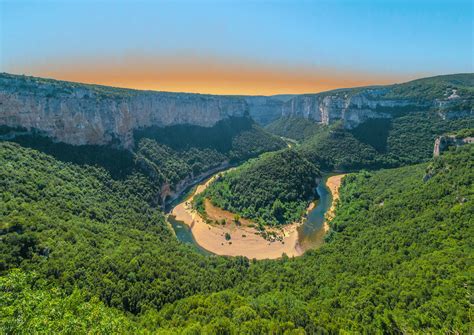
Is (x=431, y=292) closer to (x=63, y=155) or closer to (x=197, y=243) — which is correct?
(x=197, y=243)

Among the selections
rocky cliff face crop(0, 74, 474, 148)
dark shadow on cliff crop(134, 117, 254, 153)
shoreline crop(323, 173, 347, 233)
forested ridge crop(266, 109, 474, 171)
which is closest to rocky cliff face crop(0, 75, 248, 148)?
rocky cliff face crop(0, 74, 474, 148)

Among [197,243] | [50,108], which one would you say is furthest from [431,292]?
[50,108]

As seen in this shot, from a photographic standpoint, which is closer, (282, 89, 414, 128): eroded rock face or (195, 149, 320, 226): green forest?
(195, 149, 320, 226): green forest

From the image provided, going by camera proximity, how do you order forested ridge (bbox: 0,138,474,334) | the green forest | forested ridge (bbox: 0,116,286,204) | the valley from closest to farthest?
forested ridge (bbox: 0,138,474,334), the valley, forested ridge (bbox: 0,116,286,204), the green forest

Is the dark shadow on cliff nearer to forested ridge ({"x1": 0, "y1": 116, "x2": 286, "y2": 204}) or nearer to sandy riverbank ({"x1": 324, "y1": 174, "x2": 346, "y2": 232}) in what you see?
forested ridge ({"x1": 0, "y1": 116, "x2": 286, "y2": 204})

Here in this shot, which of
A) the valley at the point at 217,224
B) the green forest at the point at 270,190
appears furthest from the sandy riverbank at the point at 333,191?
the green forest at the point at 270,190

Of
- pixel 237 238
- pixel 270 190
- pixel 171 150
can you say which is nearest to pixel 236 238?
pixel 237 238
